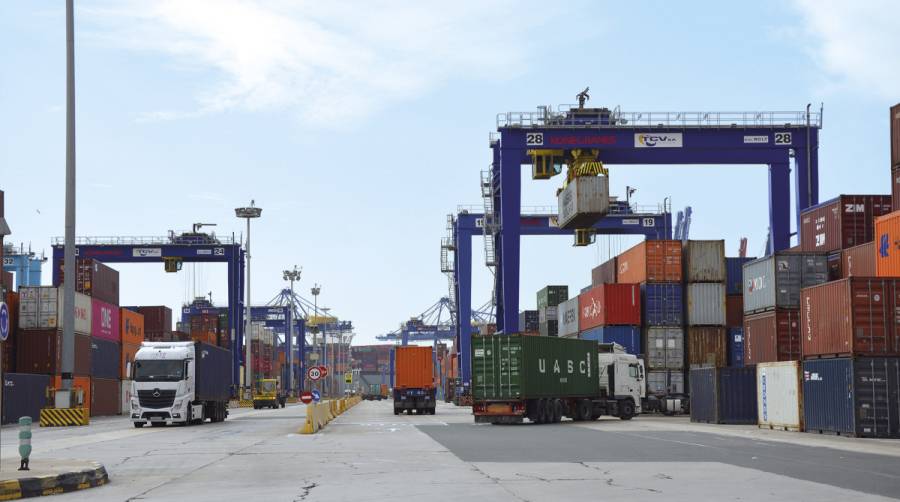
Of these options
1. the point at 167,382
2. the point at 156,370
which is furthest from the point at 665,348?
the point at 156,370

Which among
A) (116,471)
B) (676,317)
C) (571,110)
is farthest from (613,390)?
(116,471)

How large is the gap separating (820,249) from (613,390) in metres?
9.78

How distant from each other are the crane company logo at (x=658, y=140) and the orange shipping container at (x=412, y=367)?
1401cm

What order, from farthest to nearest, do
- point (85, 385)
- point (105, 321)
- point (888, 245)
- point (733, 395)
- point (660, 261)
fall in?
point (105, 321) < point (85, 385) < point (660, 261) < point (733, 395) < point (888, 245)

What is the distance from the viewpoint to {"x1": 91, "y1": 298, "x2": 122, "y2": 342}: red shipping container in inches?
2323

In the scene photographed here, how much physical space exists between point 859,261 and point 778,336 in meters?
3.66

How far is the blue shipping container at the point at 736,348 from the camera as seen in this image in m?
52.3

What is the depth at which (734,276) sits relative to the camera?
53219 millimetres

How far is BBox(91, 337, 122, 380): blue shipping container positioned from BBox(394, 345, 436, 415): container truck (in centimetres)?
1650

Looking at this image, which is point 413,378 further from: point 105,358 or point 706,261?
point 105,358

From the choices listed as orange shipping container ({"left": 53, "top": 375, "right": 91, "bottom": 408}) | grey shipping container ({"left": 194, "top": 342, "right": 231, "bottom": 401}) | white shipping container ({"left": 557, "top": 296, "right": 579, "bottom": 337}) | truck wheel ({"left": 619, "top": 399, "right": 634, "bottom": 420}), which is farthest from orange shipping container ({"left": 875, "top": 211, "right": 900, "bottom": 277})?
orange shipping container ({"left": 53, "top": 375, "right": 91, "bottom": 408})

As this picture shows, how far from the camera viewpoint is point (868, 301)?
99.0 feet

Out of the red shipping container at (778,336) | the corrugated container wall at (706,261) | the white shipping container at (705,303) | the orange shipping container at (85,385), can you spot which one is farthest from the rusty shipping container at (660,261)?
the orange shipping container at (85,385)

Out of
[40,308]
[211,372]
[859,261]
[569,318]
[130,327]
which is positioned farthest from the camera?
[130,327]
